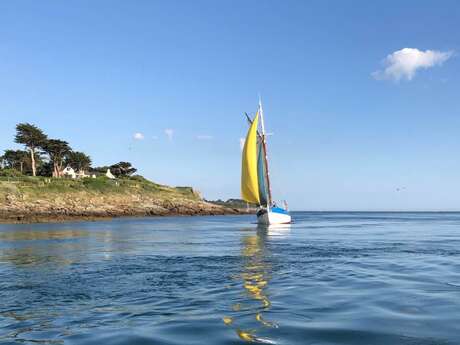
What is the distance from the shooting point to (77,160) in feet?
520

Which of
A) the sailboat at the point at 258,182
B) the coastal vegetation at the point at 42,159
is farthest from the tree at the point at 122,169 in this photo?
the sailboat at the point at 258,182

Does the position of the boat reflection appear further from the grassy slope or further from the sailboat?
the grassy slope

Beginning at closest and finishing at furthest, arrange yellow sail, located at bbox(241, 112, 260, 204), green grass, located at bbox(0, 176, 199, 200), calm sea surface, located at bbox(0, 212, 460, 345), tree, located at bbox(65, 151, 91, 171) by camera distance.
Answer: calm sea surface, located at bbox(0, 212, 460, 345) < yellow sail, located at bbox(241, 112, 260, 204) < green grass, located at bbox(0, 176, 199, 200) < tree, located at bbox(65, 151, 91, 171)

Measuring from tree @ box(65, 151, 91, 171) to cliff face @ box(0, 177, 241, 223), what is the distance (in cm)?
2727

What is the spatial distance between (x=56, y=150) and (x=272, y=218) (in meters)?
92.9

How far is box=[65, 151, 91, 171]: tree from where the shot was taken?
15550 cm

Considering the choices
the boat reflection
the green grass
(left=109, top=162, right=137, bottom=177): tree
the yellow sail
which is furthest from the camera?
(left=109, top=162, right=137, bottom=177): tree

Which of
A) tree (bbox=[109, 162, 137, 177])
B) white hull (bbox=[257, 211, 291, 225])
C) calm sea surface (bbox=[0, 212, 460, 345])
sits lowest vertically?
calm sea surface (bbox=[0, 212, 460, 345])

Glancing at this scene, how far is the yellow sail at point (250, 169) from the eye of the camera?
67438 mm

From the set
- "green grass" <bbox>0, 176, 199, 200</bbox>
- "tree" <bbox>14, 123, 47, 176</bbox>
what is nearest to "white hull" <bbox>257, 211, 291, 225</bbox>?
"green grass" <bbox>0, 176, 199, 200</bbox>

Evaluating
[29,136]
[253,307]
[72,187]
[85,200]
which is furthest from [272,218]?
[29,136]

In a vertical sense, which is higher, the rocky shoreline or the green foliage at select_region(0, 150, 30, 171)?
the green foliage at select_region(0, 150, 30, 171)

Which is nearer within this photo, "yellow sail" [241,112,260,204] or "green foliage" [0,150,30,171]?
"yellow sail" [241,112,260,204]

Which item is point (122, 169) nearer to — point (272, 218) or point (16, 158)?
point (16, 158)
